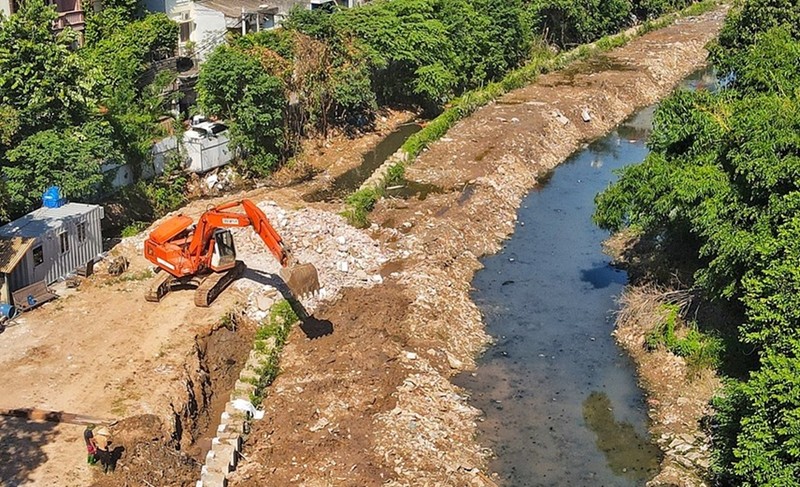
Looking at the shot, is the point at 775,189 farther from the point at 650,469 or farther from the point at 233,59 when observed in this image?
the point at 233,59

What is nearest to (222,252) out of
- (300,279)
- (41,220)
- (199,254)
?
(199,254)

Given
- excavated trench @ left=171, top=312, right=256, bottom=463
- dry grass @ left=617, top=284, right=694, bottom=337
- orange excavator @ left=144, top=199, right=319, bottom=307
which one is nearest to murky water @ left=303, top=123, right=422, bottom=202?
orange excavator @ left=144, top=199, right=319, bottom=307

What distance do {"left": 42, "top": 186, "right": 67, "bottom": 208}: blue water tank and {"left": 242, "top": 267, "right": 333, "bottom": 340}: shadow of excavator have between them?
6.25m

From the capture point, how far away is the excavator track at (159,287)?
86.5ft

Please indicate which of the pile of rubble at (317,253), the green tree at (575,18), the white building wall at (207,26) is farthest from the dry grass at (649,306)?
the green tree at (575,18)

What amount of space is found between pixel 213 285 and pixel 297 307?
8.47 ft

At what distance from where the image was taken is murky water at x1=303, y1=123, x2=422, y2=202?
122 ft

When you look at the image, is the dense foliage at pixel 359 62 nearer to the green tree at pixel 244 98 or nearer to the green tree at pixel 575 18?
the green tree at pixel 244 98

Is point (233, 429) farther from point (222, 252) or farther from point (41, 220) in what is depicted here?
point (41, 220)

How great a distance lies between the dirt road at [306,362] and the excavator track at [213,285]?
0.32 metres

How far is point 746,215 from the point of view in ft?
70.6

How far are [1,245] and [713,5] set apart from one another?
7042 centimetres

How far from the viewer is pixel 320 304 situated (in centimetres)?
2748

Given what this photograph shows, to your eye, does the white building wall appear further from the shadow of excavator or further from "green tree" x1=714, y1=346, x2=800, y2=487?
"green tree" x1=714, y1=346, x2=800, y2=487
